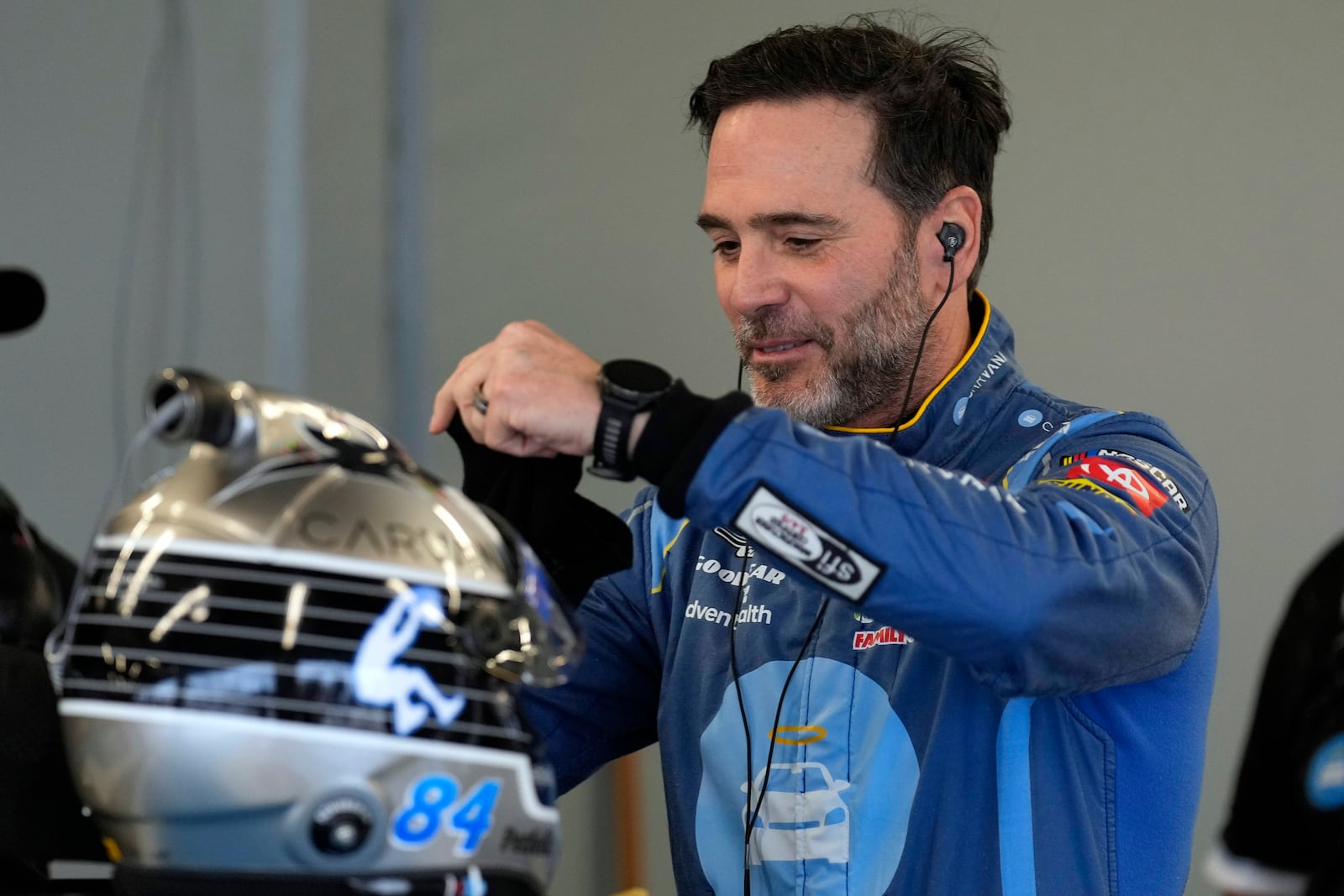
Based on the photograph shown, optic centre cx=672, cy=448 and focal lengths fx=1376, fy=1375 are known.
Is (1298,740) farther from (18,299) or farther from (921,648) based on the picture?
(18,299)

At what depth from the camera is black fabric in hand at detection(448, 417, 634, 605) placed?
96 cm

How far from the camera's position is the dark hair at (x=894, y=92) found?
51.4 inches

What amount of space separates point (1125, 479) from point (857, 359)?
13.6 inches

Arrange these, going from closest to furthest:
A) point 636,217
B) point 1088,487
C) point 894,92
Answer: point 1088,487 → point 894,92 → point 636,217

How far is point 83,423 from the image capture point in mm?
2420

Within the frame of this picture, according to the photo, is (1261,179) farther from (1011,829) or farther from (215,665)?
(215,665)

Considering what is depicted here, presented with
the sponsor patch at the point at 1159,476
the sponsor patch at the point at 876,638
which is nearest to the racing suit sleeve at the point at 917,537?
the sponsor patch at the point at 1159,476

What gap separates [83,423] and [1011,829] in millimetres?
1930

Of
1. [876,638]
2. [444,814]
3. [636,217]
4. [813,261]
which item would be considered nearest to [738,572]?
[876,638]

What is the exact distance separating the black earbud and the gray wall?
0.96 meters

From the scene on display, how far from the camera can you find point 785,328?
4.17ft

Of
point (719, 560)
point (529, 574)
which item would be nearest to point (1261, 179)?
point (719, 560)

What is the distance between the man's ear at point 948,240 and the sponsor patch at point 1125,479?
1.21 ft

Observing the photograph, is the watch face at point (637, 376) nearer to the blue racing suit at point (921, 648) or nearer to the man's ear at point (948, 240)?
the blue racing suit at point (921, 648)
